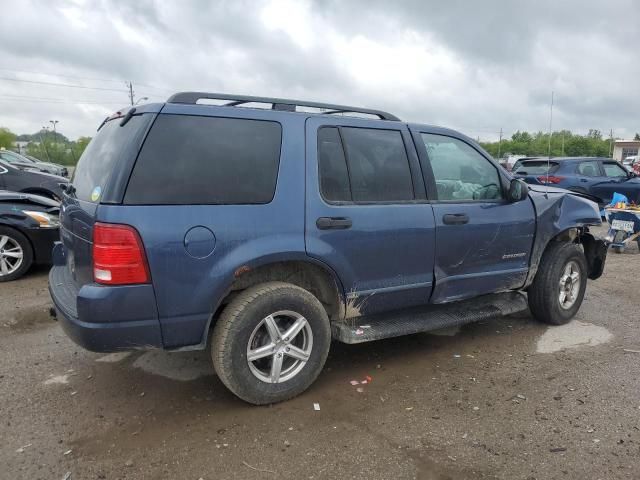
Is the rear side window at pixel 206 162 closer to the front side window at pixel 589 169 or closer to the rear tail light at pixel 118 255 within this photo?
the rear tail light at pixel 118 255

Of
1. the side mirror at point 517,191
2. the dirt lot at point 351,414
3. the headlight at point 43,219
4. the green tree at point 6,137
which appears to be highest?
the green tree at point 6,137

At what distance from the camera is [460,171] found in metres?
4.01

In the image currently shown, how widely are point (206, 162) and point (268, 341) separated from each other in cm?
117

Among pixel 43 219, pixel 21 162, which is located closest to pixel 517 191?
pixel 43 219

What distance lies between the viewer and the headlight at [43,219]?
6035 millimetres

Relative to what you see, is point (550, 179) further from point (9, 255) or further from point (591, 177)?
point (9, 255)

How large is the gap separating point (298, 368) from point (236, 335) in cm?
53

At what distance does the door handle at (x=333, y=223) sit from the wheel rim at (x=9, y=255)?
4626mm

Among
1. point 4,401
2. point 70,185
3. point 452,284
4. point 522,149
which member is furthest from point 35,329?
point 522,149

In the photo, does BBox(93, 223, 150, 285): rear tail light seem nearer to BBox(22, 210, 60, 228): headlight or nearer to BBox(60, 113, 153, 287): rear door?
BBox(60, 113, 153, 287): rear door

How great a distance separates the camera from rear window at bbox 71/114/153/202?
275 centimetres

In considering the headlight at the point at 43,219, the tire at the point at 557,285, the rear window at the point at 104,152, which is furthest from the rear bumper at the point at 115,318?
the headlight at the point at 43,219

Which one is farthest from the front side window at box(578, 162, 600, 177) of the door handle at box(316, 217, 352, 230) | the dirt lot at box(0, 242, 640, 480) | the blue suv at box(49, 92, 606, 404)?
the door handle at box(316, 217, 352, 230)

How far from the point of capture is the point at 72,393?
3307mm
